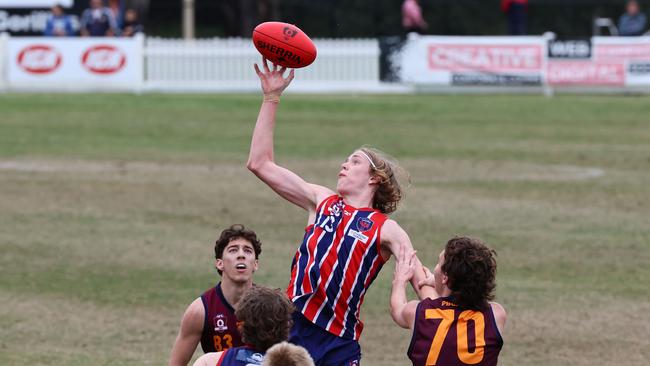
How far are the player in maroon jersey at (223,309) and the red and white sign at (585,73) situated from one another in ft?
83.1

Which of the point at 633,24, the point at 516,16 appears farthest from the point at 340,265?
the point at 633,24

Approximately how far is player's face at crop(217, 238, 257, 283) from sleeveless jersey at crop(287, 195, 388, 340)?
612 mm

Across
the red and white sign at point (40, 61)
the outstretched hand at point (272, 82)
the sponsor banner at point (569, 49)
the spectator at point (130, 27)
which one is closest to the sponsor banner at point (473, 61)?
the sponsor banner at point (569, 49)

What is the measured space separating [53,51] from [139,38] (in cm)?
223

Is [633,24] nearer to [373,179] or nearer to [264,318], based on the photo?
[373,179]

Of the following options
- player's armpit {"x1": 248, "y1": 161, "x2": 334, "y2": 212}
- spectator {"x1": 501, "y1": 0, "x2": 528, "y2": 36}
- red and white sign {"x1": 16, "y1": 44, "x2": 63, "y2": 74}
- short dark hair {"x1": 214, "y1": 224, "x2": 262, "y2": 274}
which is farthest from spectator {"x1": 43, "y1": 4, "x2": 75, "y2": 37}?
player's armpit {"x1": 248, "y1": 161, "x2": 334, "y2": 212}

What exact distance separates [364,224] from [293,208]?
10354 mm

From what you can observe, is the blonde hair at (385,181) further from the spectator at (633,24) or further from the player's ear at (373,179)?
the spectator at (633,24)

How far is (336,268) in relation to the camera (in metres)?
7.46

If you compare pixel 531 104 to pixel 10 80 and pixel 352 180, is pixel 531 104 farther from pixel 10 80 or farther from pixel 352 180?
pixel 352 180

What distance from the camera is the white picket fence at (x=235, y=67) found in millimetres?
33188

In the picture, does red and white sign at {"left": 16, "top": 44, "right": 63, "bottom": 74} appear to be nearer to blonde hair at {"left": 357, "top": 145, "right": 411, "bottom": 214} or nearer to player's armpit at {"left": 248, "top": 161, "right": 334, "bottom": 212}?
player's armpit at {"left": 248, "top": 161, "right": 334, "bottom": 212}

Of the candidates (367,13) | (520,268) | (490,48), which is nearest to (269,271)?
(520,268)

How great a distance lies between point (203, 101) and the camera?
1228 inches
